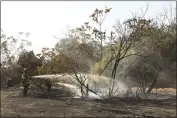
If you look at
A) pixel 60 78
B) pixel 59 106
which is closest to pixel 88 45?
pixel 60 78

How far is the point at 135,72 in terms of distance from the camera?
24.7 m

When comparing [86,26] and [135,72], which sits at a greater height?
[86,26]

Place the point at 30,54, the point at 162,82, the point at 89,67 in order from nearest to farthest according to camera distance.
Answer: the point at 89,67 → the point at 30,54 → the point at 162,82

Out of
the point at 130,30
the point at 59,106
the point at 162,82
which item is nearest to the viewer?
the point at 59,106

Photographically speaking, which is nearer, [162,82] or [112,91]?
[112,91]

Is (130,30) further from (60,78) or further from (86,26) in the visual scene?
(60,78)

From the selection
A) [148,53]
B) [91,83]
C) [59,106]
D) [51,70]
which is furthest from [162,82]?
[59,106]

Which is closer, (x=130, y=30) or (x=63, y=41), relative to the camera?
(x=130, y=30)

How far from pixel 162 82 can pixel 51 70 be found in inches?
672

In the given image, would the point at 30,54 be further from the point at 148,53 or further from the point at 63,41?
the point at 148,53

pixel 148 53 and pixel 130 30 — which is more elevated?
pixel 130 30

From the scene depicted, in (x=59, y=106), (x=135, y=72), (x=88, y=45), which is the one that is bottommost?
(x=59, y=106)

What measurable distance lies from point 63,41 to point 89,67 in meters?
2.94

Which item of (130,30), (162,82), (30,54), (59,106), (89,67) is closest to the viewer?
(59,106)
